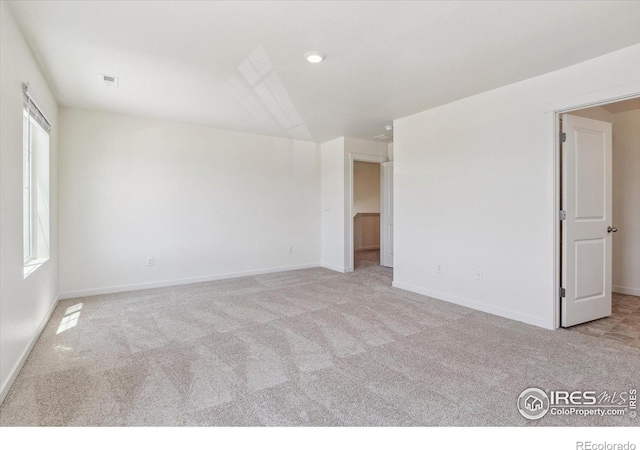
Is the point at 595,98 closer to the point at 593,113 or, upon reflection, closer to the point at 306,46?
the point at 593,113

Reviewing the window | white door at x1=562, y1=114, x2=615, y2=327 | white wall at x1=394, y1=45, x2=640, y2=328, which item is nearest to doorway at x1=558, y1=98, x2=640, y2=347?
white door at x1=562, y1=114, x2=615, y2=327

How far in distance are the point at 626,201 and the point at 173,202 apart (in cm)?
632

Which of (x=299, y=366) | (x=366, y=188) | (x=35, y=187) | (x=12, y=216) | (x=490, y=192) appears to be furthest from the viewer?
(x=366, y=188)

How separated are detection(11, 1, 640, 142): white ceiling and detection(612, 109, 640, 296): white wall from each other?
7.92 feet

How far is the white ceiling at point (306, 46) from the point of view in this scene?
2.11 metres

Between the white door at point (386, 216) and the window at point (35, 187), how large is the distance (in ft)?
16.7

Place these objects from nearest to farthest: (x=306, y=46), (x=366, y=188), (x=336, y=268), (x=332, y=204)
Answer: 1. (x=306, y=46)
2. (x=336, y=268)
3. (x=332, y=204)
4. (x=366, y=188)

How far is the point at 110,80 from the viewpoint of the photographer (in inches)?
127

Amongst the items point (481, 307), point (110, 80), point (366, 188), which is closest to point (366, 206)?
point (366, 188)

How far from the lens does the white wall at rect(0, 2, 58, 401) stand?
1965 millimetres

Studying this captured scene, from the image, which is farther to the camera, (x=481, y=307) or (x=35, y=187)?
(x=481, y=307)

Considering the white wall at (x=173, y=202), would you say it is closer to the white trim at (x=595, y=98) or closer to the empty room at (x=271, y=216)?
the empty room at (x=271, y=216)

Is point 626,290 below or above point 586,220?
below

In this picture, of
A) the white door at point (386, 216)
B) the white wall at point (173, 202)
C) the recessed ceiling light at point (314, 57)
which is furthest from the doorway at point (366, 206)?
the recessed ceiling light at point (314, 57)
